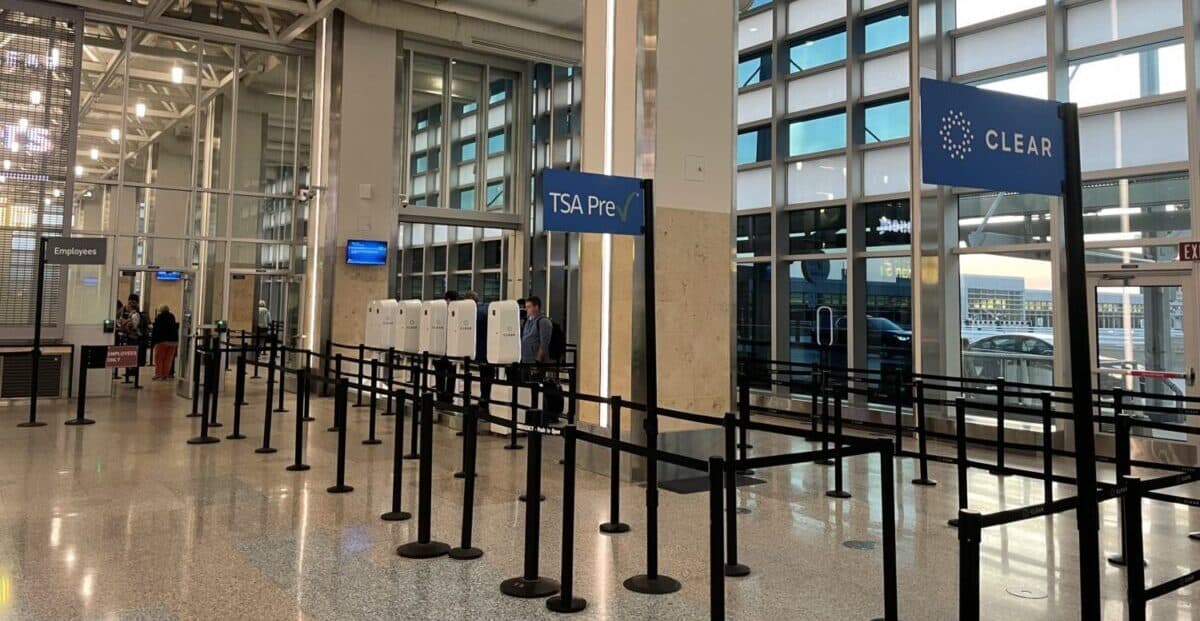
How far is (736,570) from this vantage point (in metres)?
4.47

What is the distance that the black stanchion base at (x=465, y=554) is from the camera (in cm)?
467

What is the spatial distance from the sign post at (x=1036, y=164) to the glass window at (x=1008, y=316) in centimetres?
→ 779

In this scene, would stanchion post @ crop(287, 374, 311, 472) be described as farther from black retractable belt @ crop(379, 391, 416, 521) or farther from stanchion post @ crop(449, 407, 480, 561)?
stanchion post @ crop(449, 407, 480, 561)

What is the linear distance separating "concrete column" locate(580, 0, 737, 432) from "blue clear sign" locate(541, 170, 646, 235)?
1.89m

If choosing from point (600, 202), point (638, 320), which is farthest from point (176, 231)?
point (600, 202)

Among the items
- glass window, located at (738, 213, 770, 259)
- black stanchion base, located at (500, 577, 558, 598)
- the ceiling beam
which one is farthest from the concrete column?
the ceiling beam

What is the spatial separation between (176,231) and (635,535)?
1354 cm

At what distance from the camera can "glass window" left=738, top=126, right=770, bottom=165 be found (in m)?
13.3

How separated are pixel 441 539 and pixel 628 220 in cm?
254

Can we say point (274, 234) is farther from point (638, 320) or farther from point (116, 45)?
point (638, 320)

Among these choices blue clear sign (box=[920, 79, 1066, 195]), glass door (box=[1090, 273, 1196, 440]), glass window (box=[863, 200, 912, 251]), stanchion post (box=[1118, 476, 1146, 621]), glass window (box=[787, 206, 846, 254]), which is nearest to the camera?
blue clear sign (box=[920, 79, 1066, 195])

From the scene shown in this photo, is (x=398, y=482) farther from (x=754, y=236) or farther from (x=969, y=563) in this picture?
(x=754, y=236)

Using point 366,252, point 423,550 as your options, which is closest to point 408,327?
point 366,252

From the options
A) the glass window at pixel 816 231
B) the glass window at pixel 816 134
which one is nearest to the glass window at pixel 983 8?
the glass window at pixel 816 134
